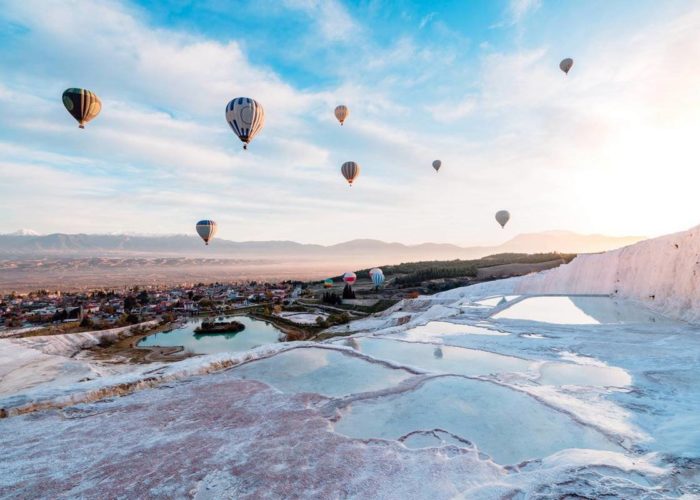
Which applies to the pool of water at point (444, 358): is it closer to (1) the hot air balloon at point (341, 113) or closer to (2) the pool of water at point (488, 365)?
(2) the pool of water at point (488, 365)

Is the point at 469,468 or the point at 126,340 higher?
the point at 469,468

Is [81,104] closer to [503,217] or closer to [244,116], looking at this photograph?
[244,116]

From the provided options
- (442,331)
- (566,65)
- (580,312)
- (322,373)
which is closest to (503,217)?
(566,65)

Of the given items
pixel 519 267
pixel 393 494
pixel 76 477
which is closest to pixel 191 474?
pixel 76 477

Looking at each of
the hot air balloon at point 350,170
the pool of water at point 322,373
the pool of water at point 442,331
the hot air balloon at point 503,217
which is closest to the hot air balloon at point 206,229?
the hot air balloon at point 350,170

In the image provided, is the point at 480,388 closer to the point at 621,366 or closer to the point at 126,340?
the point at 621,366

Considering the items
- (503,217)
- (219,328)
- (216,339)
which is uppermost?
(503,217)

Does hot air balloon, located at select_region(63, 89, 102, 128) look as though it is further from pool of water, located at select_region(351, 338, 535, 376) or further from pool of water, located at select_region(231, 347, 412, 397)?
pool of water, located at select_region(351, 338, 535, 376)
